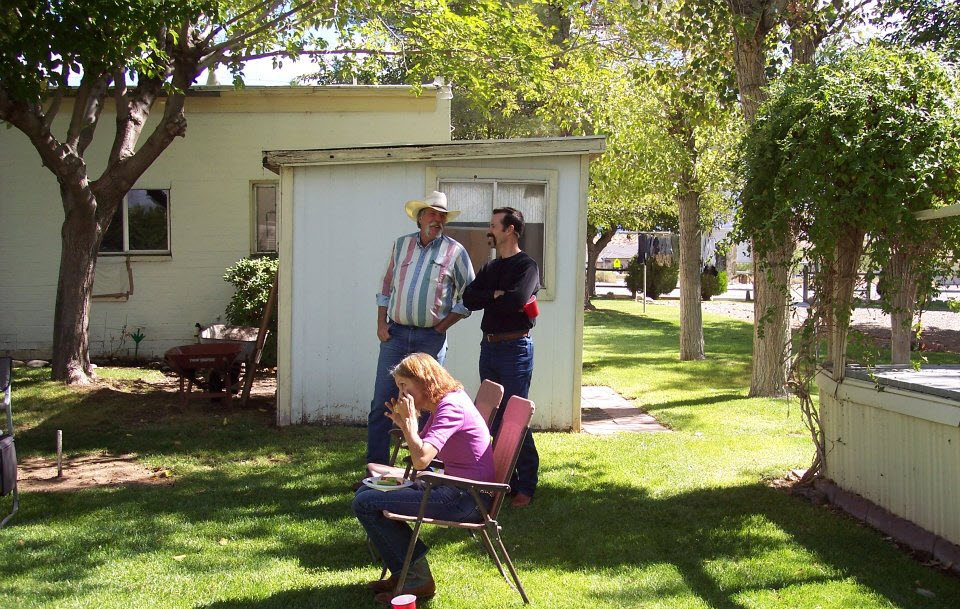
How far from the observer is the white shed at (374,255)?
27.8ft

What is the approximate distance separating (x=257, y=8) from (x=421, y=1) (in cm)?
187

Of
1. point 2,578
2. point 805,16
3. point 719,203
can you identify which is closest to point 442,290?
point 2,578

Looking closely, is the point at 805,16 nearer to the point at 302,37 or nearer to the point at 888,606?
the point at 302,37

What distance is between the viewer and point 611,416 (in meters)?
9.80

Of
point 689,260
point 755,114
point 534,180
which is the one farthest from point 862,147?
point 689,260

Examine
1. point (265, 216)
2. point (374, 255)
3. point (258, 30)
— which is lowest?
point (374, 255)

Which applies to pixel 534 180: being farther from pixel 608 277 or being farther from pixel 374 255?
pixel 608 277

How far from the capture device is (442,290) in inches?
246

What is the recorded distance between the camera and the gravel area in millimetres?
17186

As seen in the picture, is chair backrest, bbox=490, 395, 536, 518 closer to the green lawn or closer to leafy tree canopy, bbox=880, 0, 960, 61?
the green lawn

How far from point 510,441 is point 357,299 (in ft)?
14.3

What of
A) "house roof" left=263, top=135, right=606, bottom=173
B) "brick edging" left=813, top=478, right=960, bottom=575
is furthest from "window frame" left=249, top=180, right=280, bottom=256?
"brick edging" left=813, top=478, right=960, bottom=575

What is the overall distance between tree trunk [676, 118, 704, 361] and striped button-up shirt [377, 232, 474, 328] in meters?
8.60

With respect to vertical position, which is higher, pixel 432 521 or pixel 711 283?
pixel 711 283
